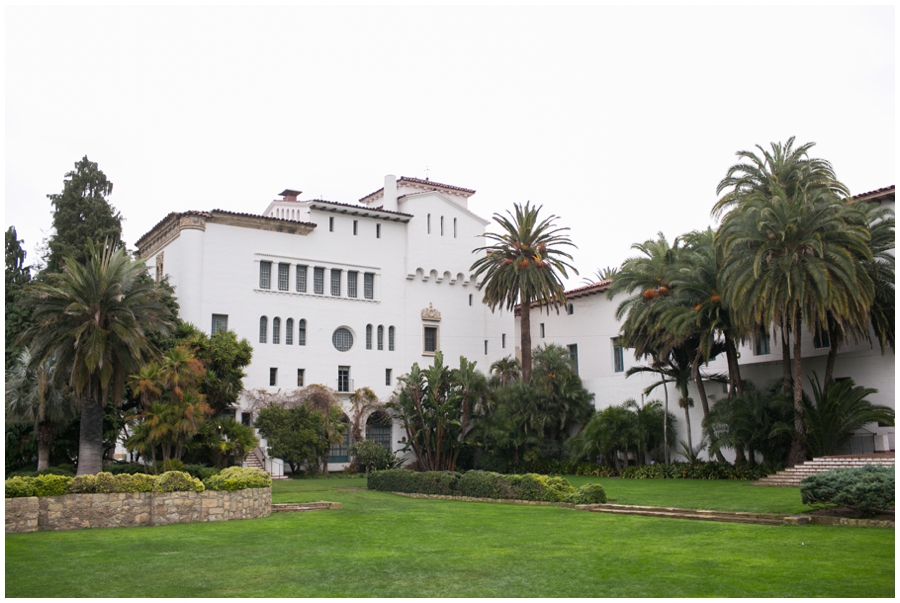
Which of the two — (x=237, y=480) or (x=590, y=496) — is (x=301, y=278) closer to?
(x=237, y=480)

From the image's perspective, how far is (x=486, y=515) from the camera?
21500 mm

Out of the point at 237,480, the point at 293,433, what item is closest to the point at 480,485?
the point at 237,480

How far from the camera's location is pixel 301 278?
153 ft

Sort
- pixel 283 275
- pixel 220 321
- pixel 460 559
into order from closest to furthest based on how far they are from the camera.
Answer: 1. pixel 460 559
2. pixel 220 321
3. pixel 283 275

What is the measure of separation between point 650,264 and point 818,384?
8.30 meters

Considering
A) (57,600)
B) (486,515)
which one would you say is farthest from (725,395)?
(57,600)

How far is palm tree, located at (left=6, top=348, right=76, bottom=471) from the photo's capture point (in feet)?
97.2

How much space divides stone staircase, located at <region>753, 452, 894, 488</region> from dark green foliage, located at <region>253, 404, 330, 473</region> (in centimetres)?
2118

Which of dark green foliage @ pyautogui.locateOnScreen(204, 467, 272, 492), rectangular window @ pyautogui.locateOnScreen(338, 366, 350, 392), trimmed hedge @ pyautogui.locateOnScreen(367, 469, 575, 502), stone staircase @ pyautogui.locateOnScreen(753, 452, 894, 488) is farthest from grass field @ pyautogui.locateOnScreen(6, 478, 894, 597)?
rectangular window @ pyautogui.locateOnScreen(338, 366, 350, 392)

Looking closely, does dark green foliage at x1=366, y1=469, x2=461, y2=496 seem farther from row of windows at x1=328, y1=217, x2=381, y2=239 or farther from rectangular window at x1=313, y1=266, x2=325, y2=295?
row of windows at x1=328, y1=217, x2=381, y2=239

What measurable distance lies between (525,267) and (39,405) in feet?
79.6

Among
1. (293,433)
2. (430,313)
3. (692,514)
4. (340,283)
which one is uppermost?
(340,283)

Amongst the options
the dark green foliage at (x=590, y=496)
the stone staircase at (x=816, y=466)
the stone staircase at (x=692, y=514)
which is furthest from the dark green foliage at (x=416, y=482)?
the stone staircase at (x=816, y=466)

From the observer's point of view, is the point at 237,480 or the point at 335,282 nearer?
the point at 237,480
